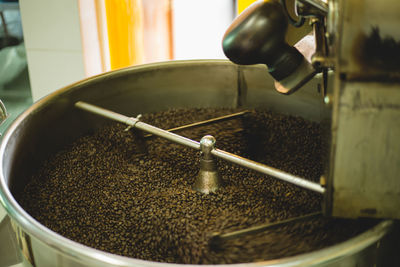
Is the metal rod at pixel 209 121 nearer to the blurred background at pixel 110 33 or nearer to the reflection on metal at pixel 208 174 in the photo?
the reflection on metal at pixel 208 174

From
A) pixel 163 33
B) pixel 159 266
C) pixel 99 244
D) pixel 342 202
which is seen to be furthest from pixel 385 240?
pixel 163 33

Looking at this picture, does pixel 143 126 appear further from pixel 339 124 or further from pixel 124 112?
pixel 339 124

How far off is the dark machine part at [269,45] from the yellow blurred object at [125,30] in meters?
1.52

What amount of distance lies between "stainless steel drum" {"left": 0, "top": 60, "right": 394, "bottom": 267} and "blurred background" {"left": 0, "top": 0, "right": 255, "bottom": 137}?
91cm

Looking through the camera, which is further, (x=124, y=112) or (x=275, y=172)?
(x=124, y=112)

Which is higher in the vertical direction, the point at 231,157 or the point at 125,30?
the point at 125,30

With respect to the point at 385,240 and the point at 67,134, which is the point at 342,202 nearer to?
the point at 385,240

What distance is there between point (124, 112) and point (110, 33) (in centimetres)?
110

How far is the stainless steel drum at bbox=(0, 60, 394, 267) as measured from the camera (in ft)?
2.05

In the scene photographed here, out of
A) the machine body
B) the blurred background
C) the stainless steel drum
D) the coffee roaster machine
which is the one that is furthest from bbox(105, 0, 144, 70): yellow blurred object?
the machine body

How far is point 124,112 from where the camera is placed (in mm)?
1347

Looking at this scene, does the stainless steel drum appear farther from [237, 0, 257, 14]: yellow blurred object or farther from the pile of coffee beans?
[237, 0, 257, 14]: yellow blurred object

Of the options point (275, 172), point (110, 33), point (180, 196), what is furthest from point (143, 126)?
point (110, 33)

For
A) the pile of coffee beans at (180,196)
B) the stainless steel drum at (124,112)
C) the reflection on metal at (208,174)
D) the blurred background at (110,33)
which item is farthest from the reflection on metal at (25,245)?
the blurred background at (110,33)
